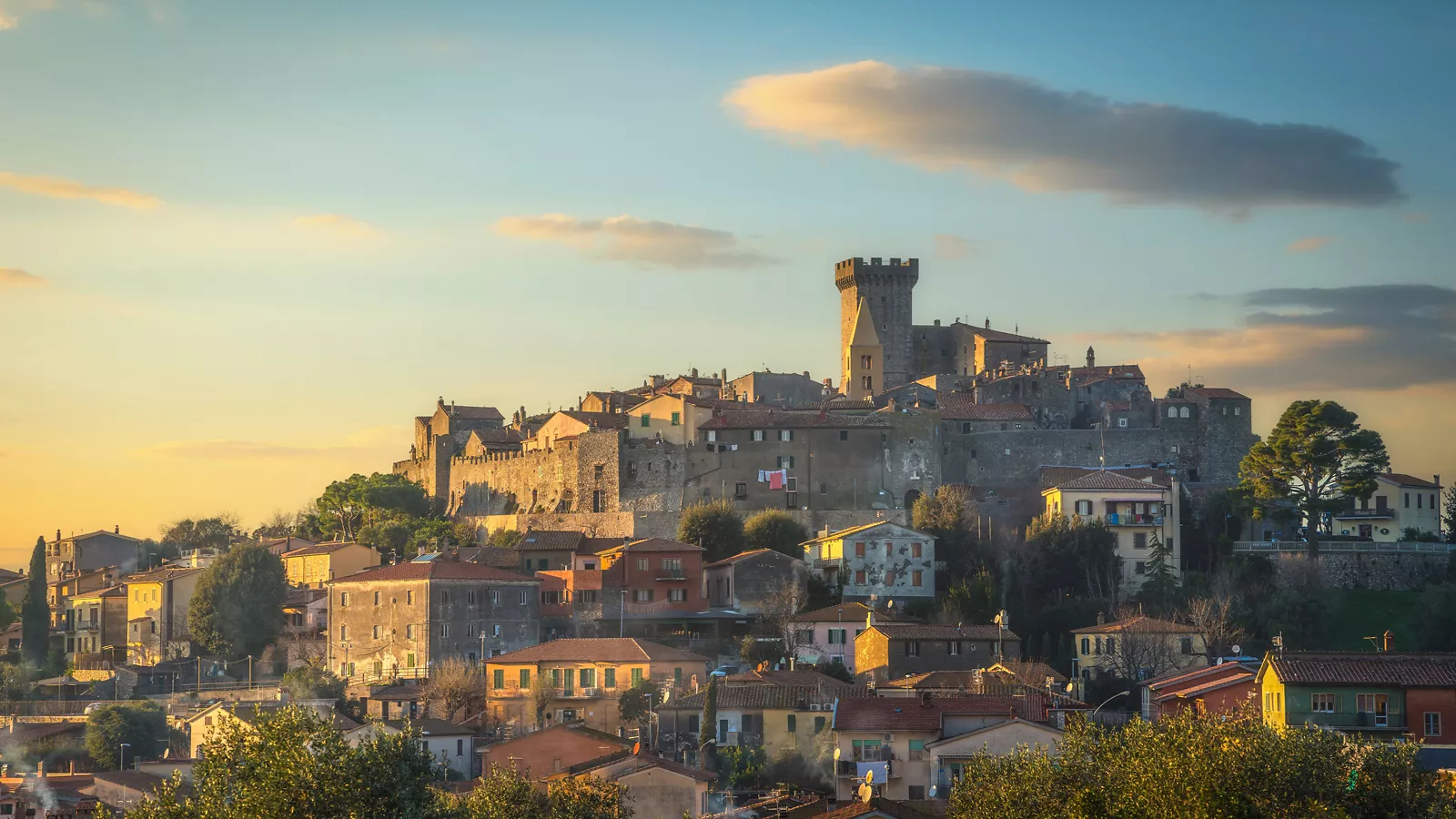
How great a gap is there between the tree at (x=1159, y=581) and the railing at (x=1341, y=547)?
3.56 meters

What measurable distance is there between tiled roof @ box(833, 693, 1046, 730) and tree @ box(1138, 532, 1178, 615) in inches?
746

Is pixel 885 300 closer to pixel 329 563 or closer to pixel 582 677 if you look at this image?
pixel 329 563

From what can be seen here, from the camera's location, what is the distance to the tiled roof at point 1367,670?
54406mm

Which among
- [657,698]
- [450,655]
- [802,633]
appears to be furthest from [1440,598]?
[450,655]

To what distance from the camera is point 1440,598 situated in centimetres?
7700

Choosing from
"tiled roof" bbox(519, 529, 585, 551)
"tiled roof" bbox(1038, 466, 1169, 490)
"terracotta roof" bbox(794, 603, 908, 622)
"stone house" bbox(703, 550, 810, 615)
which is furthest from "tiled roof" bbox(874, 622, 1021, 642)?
"tiled roof" bbox(519, 529, 585, 551)

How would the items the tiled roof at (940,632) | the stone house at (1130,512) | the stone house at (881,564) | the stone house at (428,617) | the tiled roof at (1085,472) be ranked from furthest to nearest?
1. the tiled roof at (1085,472)
2. the stone house at (1130,512)
3. the stone house at (881,564)
4. the stone house at (428,617)
5. the tiled roof at (940,632)

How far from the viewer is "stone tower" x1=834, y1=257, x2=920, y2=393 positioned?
112250 millimetres

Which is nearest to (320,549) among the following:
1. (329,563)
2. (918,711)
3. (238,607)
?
(329,563)

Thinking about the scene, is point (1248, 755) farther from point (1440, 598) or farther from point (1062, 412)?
point (1062, 412)

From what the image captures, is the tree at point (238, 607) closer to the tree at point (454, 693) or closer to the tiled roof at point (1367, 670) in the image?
the tree at point (454, 693)

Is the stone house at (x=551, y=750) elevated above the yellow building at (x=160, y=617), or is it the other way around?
the yellow building at (x=160, y=617)

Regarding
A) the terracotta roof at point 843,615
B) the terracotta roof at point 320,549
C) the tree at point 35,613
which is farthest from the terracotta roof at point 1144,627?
the tree at point 35,613

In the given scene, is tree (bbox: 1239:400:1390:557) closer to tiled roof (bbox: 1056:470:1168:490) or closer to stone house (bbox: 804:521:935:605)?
tiled roof (bbox: 1056:470:1168:490)
